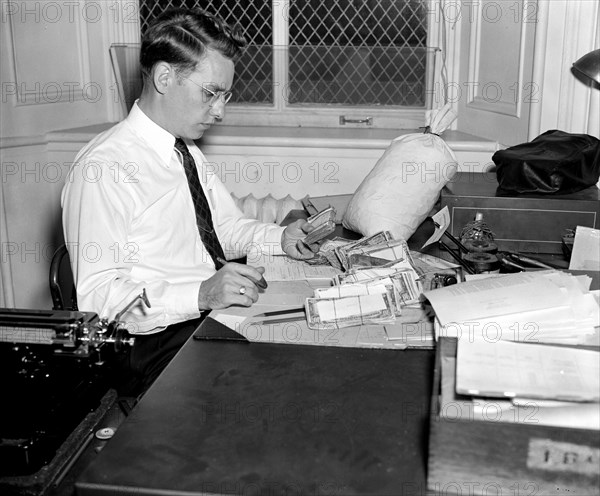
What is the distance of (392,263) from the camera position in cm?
170

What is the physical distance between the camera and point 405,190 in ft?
7.04

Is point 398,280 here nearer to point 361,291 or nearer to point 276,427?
point 361,291

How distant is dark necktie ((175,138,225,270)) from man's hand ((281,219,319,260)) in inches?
8.0

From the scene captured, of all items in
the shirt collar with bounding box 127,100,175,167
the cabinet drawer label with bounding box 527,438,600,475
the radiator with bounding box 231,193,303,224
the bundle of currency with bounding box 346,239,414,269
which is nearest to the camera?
the cabinet drawer label with bounding box 527,438,600,475

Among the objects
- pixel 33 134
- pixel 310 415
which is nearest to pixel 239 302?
pixel 310 415

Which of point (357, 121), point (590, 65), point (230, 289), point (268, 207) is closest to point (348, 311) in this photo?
point (230, 289)

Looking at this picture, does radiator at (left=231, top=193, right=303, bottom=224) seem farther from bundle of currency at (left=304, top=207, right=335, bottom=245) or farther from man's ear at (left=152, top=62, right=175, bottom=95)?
man's ear at (left=152, top=62, right=175, bottom=95)

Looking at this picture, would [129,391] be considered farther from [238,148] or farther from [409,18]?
[409,18]

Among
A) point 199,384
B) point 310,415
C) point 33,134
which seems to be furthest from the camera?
point 33,134

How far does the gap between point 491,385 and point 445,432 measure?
13 centimetres

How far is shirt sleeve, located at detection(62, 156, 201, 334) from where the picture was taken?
1669 millimetres

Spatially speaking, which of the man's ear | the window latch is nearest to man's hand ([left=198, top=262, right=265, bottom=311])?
the man's ear

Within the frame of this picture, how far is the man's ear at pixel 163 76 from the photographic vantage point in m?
1.86

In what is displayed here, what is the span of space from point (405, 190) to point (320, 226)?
0.35 meters
